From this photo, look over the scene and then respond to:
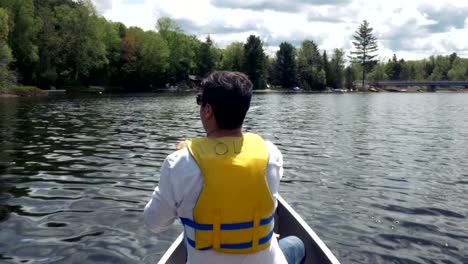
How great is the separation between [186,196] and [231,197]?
0.32 m

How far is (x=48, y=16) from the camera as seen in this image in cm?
8981

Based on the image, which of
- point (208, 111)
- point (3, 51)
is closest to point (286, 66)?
point (3, 51)

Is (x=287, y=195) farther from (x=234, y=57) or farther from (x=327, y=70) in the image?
(x=327, y=70)

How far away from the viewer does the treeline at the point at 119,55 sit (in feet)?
251

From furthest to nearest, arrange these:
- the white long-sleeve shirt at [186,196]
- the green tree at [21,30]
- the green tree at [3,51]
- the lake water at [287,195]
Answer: the green tree at [21,30] < the green tree at [3,51] < the lake water at [287,195] < the white long-sleeve shirt at [186,196]

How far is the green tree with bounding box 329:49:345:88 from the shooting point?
15675cm

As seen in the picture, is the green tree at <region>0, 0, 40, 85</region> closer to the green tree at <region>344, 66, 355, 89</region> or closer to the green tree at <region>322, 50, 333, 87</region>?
the green tree at <region>322, 50, 333, 87</region>

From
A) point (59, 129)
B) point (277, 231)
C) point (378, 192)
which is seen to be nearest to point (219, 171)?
point (277, 231)

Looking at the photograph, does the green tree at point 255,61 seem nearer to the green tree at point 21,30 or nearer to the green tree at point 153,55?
the green tree at point 153,55

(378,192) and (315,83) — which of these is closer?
(378,192)

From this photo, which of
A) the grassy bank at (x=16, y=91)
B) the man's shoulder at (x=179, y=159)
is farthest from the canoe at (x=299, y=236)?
the grassy bank at (x=16, y=91)

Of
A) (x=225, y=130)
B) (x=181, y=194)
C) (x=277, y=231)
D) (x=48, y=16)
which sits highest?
(x=48, y=16)

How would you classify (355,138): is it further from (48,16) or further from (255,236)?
(48,16)

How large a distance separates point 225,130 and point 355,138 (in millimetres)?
20713
